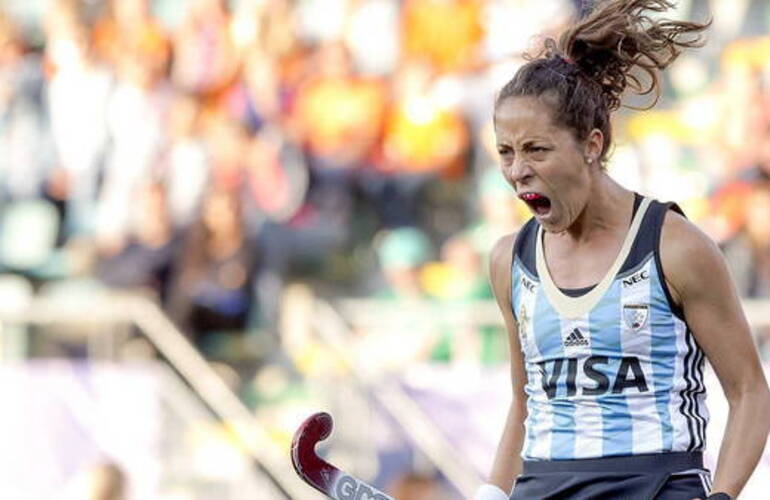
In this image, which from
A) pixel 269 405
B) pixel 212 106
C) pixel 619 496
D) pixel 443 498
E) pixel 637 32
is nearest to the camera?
pixel 619 496

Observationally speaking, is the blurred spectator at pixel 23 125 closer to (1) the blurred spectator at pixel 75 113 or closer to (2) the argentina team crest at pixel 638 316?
(1) the blurred spectator at pixel 75 113

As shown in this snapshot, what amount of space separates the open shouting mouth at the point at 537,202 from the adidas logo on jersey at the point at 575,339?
26 centimetres

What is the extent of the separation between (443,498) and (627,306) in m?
5.90

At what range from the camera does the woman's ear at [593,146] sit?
391 cm

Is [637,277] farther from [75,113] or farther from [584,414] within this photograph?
[75,113]

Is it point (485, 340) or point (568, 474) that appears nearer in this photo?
point (568, 474)

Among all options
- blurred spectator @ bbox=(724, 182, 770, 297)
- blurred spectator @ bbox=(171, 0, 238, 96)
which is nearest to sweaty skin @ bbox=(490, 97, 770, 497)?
blurred spectator @ bbox=(724, 182, 770, 297)

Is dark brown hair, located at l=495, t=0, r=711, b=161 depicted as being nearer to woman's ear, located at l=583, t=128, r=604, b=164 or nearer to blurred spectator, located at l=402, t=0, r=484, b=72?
woman's ear, located at l=583, t=128, r=604, b=164

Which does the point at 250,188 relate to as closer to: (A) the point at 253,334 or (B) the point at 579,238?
(A) the point at 253,334

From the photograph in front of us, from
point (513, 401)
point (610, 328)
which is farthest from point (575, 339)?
point (513, 401)

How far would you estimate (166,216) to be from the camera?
1062 cm

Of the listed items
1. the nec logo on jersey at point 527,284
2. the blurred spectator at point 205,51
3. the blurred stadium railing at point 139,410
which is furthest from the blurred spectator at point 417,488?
the nec logo on jersey at point 527,284

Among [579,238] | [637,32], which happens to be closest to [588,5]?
[637,32]

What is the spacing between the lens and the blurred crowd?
1030cm
